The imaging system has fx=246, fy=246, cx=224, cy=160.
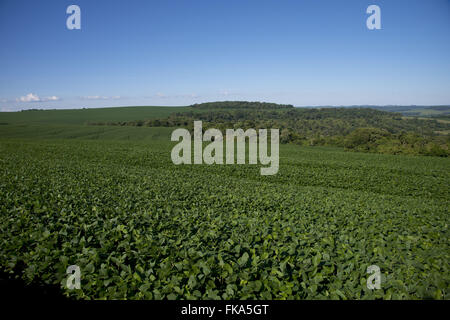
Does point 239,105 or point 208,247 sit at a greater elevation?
point 239,105

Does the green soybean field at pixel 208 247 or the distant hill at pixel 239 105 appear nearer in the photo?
the green soybean field at pixel 208 247

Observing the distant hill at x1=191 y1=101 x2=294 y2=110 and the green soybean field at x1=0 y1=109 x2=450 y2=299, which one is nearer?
the green soybean field at x1=0 y1=109 x2=450 y2=299

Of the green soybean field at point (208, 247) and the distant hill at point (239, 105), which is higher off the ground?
the distant hill at point (239, 105)

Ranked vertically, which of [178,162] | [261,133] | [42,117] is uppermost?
[42,117]

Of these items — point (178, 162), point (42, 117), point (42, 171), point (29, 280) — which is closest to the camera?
point (29, 280)

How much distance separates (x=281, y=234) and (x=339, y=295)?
7.85 feet

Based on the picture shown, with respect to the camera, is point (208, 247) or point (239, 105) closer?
point (208, 247)

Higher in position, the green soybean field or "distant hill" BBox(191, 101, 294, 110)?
"distant hill" BBox(191, 101, 294, 110)

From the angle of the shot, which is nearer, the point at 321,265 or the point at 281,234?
the point at 321,265
